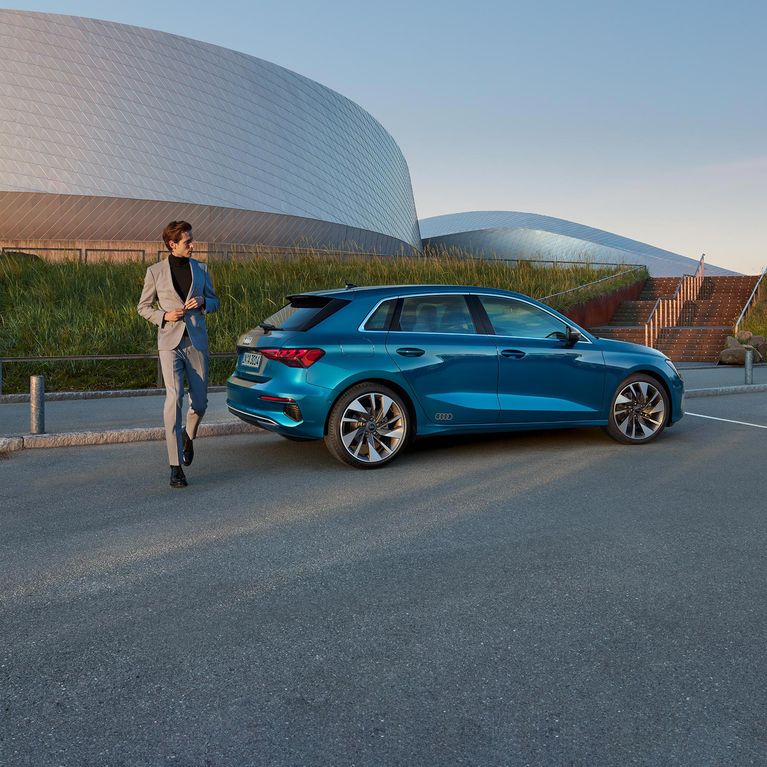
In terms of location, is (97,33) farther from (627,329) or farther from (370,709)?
(370,709)

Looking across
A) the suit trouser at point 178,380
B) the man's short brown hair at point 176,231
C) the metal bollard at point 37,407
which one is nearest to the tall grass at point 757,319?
the metal bollard at point 37,407

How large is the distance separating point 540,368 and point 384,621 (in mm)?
4933

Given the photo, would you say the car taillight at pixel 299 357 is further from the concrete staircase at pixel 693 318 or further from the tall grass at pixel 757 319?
the tall grass at pixel 757 319

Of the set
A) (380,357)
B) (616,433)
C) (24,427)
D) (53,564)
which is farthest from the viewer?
(24,427)

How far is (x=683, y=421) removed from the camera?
10875 millimetres

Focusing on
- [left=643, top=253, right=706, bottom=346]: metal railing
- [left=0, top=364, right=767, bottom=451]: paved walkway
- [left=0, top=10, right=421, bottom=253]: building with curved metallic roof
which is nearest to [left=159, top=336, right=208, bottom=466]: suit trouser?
[left=0, top=364, right=767, bottom=451]: paved walkway

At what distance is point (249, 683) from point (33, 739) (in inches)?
29.7

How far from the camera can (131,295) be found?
793 inches

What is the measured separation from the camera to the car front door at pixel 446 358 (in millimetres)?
7812

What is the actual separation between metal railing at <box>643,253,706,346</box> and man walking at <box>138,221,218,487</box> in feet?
59.9

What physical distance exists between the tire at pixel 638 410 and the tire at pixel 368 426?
7.86 ft

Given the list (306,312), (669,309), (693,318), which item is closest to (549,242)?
(693,318)

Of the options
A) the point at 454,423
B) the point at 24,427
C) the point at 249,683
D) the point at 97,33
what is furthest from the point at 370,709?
the point at 97,33

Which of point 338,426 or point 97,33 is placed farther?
point 97,33
